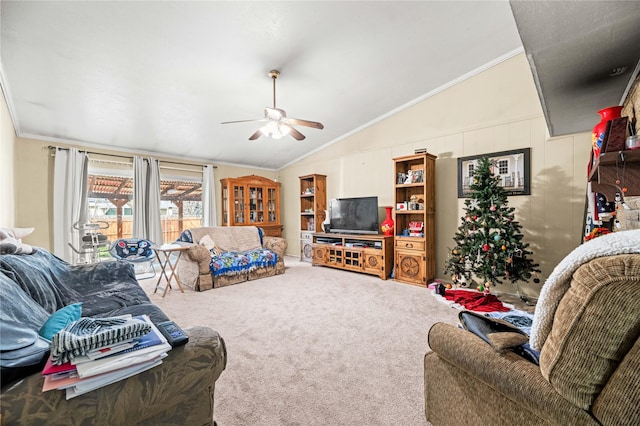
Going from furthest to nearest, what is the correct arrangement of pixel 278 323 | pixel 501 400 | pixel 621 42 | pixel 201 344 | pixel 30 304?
pixel 278 323, pixel 621 42, pixel 30 304, pixel 201 344, pixel 501 400

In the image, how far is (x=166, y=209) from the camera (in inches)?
214

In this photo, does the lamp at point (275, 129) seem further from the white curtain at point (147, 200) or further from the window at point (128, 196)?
the window at point (128, 196)

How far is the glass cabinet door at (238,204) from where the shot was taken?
19.5ft

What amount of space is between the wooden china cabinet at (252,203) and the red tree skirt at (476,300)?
428 centimetres

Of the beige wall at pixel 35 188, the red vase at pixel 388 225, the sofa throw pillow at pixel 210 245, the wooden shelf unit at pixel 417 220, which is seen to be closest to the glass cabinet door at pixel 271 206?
the sofa throw pillow at pixel 210 245

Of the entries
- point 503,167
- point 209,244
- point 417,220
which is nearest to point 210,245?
point 209,244

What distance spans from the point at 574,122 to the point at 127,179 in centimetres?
650

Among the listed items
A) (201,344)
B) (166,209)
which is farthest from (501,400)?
(166,209)

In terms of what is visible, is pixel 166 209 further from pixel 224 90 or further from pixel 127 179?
pixel 224 90

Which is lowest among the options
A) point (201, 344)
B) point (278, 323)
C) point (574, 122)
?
point (278, 323)

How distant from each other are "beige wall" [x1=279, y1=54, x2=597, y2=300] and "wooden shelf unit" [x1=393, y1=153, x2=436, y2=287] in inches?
8.4

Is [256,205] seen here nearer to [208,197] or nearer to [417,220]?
[208,197]

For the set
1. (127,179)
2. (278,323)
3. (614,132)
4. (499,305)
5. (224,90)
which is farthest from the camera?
(127,179)

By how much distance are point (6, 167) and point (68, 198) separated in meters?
1.18
